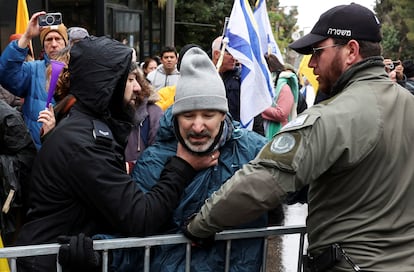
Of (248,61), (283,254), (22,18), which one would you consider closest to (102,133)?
(248,61)

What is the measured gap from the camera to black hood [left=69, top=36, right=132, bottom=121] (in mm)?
2156

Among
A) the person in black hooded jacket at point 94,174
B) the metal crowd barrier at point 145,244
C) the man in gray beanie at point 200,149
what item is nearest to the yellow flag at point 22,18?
the person in black hooded jacket at point 94,174

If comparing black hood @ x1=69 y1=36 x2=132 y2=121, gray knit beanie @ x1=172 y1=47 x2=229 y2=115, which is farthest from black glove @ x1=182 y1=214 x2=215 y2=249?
black hood @ x1=69 y1=36 x2=132 y2=121

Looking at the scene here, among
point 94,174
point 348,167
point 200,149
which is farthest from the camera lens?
point 200,149

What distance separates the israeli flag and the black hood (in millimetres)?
2319

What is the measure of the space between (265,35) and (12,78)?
2.75 m

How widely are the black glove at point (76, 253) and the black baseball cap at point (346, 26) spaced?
1.24 metres

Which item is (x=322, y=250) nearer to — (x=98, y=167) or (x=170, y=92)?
(x=98, y=167)

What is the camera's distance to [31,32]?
3.35 meters

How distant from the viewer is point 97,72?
2.15m

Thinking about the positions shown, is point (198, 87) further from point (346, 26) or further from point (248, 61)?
point (248, 61)

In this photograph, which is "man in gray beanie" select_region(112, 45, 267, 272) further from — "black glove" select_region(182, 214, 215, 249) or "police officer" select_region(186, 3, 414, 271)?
"police officer" select_region(186, 3, 414, 271)

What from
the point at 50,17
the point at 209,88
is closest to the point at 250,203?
the point at 209,88

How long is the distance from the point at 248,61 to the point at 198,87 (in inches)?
88.4
